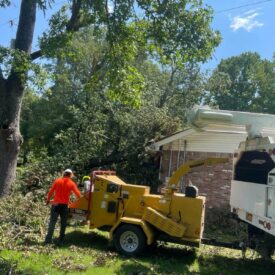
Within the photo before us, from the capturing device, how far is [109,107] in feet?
66.2

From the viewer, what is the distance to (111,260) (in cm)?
942

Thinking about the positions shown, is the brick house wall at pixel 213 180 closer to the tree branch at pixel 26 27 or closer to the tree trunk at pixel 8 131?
the tree trunk at pixel 8 131

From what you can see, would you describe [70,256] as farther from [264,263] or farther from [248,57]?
[248,57]

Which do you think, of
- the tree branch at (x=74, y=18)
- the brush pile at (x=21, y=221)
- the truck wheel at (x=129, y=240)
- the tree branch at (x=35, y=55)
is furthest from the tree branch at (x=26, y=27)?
the truck wheel at (x=129, y=240)

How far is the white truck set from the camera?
8.00m

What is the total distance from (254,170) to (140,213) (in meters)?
3.01

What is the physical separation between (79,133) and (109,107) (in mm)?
1850

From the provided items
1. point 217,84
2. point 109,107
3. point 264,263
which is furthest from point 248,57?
point 264,263

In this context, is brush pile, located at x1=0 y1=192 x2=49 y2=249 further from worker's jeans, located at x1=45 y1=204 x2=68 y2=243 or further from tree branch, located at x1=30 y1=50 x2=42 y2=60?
tree branch, located at x1=30 y1=50 x2=42 y2=60

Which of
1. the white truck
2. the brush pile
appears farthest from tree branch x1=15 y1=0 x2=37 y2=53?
the white truck

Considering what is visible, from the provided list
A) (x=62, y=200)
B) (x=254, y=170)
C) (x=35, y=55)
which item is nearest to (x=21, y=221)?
(x=62, y=200)

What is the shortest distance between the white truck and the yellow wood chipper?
110 cm

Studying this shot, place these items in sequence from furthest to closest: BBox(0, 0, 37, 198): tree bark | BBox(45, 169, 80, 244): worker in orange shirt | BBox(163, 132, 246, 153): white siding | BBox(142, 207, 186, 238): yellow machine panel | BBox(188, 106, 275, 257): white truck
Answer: BBox(163, 132, 246, 153): white siding → BBox(0, 0, 37, 198): tree bark → BBox(45, 169, 80, 244): worker in orange shirt → BBox(142, 207, 186, 238): yellow machine panel → BBox(188, 106, 275, 257): white truck

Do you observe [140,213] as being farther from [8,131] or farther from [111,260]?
[8,131]
